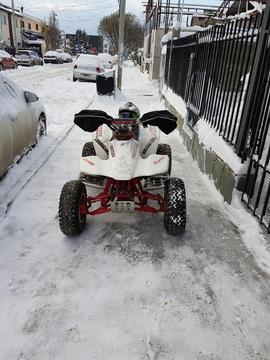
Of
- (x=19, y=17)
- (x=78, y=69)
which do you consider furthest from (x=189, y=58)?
(x=19, y=17)

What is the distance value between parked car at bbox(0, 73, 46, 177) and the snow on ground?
0.81m

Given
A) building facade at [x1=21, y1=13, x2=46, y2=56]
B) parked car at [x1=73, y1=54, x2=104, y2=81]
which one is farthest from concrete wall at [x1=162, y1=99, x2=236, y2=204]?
building facade at [x1=21, y1=13, x2=46, y2=56]

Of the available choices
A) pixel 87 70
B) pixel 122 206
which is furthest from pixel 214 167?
pixel 87 70

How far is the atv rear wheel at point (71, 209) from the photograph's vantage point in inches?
143

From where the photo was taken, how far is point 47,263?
11.2 feet

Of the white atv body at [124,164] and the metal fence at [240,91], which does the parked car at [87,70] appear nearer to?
the metal fence at [240,91]

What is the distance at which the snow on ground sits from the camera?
2.54 m

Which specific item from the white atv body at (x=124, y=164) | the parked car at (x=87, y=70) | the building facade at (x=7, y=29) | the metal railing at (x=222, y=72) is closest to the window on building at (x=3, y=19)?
the building facade at (x=7, y=29)

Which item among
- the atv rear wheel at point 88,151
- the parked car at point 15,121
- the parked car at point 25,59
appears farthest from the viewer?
the parked car at point 25,59

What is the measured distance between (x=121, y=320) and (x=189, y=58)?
7.02 meters

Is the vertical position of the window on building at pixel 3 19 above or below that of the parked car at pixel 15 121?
above

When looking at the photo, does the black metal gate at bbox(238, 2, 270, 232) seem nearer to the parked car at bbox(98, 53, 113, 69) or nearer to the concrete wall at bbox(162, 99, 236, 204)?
the concrete wall at bbox(162, 99, 236, 204)

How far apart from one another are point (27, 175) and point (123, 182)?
88.3 inches

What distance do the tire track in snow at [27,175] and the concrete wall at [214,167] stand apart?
9.16 ft
